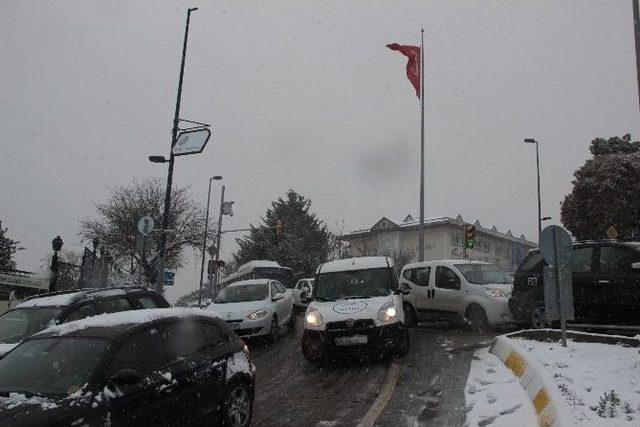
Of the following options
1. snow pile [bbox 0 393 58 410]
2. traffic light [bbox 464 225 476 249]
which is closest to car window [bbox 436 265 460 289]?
snow pile [bbox 0 393 58 410]

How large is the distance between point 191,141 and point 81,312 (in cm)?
737

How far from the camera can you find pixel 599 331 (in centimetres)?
1076

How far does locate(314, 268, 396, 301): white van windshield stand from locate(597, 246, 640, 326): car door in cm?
390

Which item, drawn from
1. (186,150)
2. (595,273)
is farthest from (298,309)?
(595,273)

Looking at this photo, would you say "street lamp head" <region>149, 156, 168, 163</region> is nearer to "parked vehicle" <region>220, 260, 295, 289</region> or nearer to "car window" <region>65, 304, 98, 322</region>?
"car window" <region>65, 304, 98, 322</region>

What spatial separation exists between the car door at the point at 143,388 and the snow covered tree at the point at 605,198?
32789 mm

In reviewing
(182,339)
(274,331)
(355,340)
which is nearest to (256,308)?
(274,331)

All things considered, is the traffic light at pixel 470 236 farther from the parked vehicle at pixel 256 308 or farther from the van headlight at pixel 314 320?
the van headlight at pixel 314 320

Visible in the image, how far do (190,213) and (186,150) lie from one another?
25.8 meters

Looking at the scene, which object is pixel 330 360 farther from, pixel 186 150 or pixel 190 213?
pixel 190 213

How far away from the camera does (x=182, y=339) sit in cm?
555

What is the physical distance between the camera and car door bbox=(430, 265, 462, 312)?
12766mm

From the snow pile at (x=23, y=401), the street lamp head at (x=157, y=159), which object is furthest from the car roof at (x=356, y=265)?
the snow pile at (x=23, y=401)

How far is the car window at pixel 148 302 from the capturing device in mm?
8922
